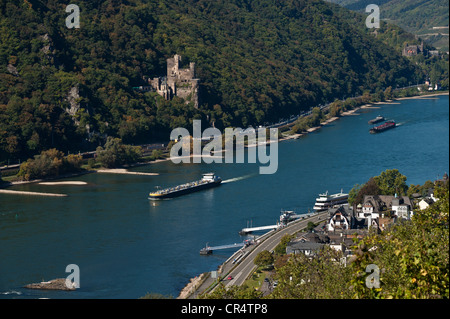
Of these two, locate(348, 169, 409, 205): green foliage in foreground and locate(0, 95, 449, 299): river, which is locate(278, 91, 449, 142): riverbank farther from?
locate(348, 169, 409, 205): green foliage in foreground

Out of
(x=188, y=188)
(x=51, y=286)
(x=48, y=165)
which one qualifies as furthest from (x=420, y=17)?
(x=51, y=286)

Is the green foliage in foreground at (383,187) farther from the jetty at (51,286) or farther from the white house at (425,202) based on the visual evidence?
the jetty at (51,286)

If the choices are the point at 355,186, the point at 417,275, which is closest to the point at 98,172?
the point at 355,186

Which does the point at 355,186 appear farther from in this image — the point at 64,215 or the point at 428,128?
the point at 428,128

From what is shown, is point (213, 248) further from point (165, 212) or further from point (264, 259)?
point (165, 212)

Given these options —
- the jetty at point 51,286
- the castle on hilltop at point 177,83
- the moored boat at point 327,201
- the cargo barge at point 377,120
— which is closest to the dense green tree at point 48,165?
the moored boat at point 327,201
